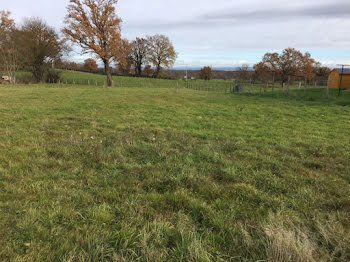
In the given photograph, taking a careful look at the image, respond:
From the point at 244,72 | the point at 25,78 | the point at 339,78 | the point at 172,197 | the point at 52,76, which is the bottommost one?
the point at 172,197

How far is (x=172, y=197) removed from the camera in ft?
10.6

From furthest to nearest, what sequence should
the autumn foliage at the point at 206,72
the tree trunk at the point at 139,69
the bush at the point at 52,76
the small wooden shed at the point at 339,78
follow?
the autumn foliage at the point at 206,72
the tree trunk at the point at 139,69
the bush at the point at 52,76
the small wooden shed at the point at 339,78

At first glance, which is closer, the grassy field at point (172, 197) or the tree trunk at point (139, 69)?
the grassy field at point (172, 197)

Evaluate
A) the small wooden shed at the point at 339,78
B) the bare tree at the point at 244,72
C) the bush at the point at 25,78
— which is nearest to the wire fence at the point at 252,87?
the small wooden shed at the point at 339,78

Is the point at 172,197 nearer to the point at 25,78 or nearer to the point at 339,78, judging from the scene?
the point at 339,78

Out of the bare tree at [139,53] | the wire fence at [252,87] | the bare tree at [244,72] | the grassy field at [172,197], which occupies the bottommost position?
the grassy field at [172,197]

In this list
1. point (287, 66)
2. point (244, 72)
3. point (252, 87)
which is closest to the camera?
point (252, 87)

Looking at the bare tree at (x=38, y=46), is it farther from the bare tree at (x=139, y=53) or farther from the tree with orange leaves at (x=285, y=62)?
the tree with orange leaves at (x=285, y=62)

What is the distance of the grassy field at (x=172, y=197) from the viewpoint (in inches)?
89.2

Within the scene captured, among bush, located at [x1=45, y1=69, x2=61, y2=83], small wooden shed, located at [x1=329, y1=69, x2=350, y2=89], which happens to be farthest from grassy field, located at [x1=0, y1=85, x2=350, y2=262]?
bush, located at [x1=45, y1=69, x2=61, y2=83]

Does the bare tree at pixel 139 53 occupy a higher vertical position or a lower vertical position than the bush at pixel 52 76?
higher

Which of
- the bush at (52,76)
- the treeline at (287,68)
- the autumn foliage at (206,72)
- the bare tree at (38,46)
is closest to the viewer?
the bare tree at (38,46)

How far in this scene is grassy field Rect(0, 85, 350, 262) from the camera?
2266 millimetres

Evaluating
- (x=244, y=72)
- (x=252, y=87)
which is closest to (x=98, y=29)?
(x=252, y=87)
